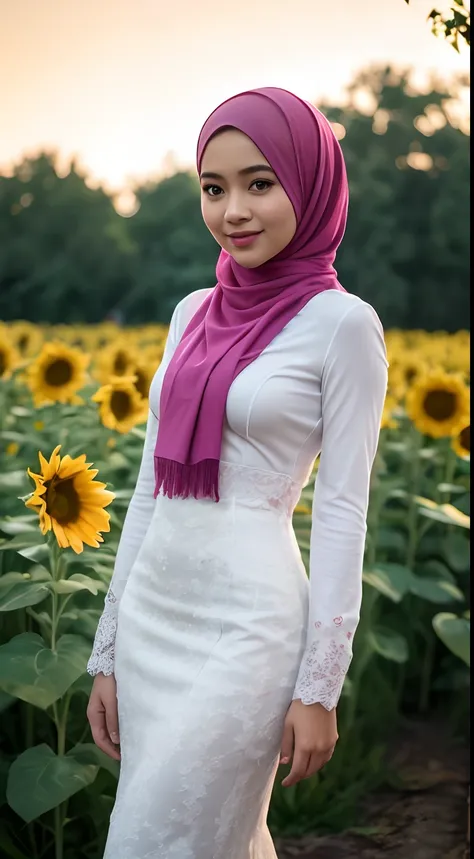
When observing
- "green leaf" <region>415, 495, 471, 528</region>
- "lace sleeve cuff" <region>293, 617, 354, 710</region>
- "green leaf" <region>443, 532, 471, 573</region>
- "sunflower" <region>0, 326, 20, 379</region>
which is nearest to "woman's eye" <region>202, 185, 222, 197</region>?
"lace sleeve cuff" <region>293, 617, 354, 710</region>

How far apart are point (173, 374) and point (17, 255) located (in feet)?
11.5

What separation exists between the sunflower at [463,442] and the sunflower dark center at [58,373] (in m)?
1.03

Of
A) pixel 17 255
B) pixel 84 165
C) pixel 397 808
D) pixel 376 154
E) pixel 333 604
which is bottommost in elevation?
pixel 397 808

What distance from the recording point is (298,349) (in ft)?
3.99

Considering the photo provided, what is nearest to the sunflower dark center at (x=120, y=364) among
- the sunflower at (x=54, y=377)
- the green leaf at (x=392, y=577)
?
the sunflower at (x=54, y=377)

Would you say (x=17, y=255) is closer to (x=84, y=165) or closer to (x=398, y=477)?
(x=84, y=165)

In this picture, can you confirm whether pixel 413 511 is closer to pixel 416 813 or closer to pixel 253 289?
pixel 416 813

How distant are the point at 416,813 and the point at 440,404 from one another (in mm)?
1037

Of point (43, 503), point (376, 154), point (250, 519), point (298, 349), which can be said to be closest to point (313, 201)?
point (298, 349)

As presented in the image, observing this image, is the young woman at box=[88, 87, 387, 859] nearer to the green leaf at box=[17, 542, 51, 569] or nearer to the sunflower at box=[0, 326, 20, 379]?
the green leaf at box=[17, 542, 51, 569]

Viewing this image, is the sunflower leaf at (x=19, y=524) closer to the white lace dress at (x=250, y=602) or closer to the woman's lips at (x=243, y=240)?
the white lace dress at (x=250, y=602)

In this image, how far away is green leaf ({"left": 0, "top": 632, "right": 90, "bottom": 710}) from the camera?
4.90 feet

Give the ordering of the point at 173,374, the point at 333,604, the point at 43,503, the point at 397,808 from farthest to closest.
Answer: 1. the point at 397,808
2. the point at 43,503
3. the point at 173,374
4. the point at 333,604

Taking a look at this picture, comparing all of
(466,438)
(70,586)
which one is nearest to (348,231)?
(466,438)
